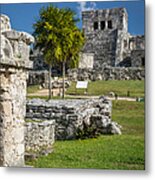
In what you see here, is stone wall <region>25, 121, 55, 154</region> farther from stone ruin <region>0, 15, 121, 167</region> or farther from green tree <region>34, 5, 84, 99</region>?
green tree <region>34, 5, 84, 99</region>

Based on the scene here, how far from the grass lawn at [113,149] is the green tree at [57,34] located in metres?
0.87

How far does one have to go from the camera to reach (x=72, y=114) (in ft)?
19.5

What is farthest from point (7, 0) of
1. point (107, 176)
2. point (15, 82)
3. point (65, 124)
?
point (107, 176)

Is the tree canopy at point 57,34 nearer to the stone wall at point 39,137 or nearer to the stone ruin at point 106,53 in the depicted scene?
the stone ruin at point 106,53

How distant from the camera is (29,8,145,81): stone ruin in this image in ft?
18.3

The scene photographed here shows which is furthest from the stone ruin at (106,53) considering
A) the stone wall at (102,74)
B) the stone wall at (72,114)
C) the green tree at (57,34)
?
the stone wall at (72,114)

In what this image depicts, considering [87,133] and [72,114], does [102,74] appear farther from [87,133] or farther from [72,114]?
[87,133]

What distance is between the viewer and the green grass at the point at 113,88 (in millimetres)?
5312

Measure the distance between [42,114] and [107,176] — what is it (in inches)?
51.3

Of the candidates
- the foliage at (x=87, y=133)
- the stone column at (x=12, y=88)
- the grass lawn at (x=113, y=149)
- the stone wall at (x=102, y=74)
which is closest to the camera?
the stone column at (x=12, y=88)

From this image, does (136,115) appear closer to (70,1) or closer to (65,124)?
(65,124)

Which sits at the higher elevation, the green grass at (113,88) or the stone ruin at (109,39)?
the stone ruin at (109,39)

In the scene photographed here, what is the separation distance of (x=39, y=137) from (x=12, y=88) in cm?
99

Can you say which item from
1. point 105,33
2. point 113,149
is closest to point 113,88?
point 113,149
